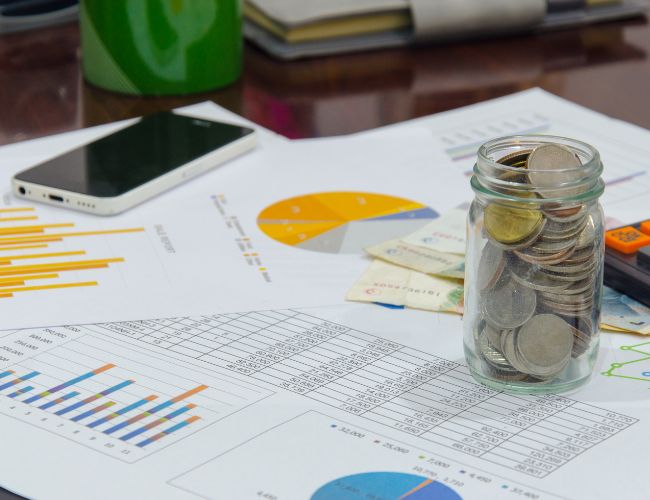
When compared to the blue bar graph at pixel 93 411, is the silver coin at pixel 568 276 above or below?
above

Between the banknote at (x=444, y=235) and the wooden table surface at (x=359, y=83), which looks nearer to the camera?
the banknote at (x=444, y=235)

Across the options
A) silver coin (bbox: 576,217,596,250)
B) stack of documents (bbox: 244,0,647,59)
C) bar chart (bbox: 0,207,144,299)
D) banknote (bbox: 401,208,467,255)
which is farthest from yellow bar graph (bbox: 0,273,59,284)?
stack of documents (bbox: 244,0,647,59)

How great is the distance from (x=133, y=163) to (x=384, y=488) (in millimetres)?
416

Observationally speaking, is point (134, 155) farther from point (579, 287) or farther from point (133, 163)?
point (579, 287)

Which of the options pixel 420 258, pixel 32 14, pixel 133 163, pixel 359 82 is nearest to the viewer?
pixel 420 258

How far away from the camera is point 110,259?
2.40 ft

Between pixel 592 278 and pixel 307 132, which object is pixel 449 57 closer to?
pixel 307 132

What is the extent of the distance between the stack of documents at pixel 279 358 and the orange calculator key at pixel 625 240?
3 centimetres

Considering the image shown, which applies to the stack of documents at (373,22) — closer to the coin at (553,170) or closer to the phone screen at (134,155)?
the phone screen at (134,155)

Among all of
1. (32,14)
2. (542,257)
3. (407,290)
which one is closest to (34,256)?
(407,290)

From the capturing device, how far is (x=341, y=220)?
31.4 inches

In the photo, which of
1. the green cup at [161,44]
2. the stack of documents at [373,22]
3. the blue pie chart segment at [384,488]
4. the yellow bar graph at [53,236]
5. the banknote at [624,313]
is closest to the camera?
the blue pie chart segment at [384,488]

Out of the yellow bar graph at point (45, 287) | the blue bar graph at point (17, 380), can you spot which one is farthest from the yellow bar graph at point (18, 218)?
the blue bar graph at point (17, 380)

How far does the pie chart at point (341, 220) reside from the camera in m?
0.77
